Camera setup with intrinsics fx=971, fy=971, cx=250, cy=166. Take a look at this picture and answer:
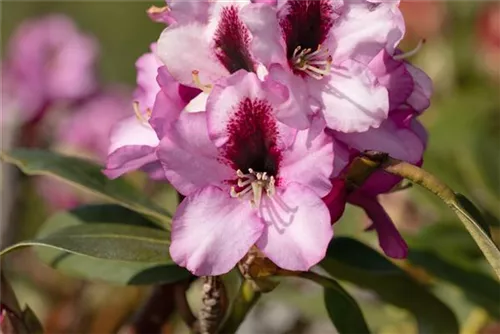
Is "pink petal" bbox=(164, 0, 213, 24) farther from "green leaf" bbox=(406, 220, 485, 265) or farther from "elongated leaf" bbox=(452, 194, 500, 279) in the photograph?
"green leaf" bbox=(406, 220, 485, 265)

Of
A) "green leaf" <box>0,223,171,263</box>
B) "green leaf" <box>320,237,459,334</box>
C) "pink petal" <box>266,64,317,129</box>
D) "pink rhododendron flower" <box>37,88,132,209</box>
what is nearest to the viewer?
"pink petal" <box>266,64,317,129</box>

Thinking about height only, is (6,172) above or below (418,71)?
below

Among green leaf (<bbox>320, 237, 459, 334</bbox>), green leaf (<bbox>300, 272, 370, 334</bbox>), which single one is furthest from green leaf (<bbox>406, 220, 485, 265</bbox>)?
green leaf (<bbox>300, 272, 370, 334</bbox>)

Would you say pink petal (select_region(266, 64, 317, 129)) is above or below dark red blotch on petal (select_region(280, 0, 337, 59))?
below

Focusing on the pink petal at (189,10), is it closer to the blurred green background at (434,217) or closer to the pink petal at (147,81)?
the pink petal at (147,81)

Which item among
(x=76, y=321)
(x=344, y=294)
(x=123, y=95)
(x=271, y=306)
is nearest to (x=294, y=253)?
(x=344, y=294)

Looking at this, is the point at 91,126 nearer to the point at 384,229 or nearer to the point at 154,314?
the point at 154,314

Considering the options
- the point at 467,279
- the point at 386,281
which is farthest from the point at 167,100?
the point at 467,279

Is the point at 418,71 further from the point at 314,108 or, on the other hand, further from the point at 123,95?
the point at 123,95
